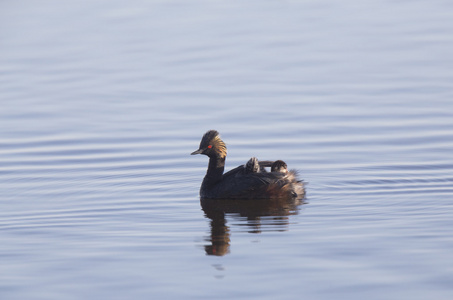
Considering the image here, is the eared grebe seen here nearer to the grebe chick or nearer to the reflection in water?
the grebe chick

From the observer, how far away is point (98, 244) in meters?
10.7

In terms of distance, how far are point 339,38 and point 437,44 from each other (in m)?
2.81

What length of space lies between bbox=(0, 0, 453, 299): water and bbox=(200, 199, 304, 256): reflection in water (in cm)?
6

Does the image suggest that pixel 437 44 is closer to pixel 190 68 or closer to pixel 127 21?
pixel 190 68

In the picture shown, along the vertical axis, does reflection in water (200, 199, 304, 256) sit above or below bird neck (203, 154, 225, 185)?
below

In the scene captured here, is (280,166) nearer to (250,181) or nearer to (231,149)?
(250,181)

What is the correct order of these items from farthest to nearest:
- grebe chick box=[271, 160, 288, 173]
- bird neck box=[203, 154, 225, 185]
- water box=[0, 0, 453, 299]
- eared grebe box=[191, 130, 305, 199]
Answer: bird neck box=[203, 154, 225, 185], grebe chick box=[271, 160, 288, 173], eared grebe box=[191, 130, 305, 199], water box=[0, 0, 453, 299]

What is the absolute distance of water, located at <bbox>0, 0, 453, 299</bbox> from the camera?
30.8 ft

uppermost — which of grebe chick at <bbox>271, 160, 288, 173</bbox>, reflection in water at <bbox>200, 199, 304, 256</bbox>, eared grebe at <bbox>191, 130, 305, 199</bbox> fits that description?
grebe chick at <bbox>271, 160, 288, 173</bbox>

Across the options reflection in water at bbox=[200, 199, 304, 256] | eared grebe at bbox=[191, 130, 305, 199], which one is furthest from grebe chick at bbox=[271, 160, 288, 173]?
reflection in water at bbox=[200, 199, 304, 256]

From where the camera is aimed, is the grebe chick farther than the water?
Yes

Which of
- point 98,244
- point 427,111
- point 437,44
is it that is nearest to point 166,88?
point 427,111

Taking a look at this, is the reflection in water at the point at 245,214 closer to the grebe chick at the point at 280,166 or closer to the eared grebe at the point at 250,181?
the eared grebe at the point at 250,181

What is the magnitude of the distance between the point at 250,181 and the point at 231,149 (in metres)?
2.78
